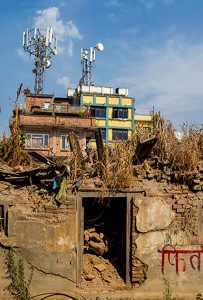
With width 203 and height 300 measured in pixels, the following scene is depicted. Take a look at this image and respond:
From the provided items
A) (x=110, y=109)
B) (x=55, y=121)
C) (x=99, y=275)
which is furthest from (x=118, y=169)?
(x=110, y=109)

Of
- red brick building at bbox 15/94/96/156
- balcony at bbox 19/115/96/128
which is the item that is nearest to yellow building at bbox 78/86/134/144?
red brick building at bbox 15/94/96/156

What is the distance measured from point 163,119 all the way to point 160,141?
0.59 metres

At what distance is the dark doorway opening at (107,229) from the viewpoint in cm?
778

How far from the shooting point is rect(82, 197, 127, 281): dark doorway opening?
778 cm

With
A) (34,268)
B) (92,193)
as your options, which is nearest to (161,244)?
(92,193)

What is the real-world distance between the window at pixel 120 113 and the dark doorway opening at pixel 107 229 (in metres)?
35.7

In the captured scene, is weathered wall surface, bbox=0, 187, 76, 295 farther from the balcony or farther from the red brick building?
the balcony

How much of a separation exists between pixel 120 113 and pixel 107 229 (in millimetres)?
36126

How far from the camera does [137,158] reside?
780cm

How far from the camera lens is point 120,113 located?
144ft

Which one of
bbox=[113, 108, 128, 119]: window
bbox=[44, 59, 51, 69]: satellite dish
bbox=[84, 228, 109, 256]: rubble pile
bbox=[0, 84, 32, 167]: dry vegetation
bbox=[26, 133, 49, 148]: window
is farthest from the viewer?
bbox=[113, 108, 128, 119]: window

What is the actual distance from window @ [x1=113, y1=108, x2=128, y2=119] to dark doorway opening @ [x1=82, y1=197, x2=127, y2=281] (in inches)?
1404

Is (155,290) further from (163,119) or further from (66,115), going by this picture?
(66,115)

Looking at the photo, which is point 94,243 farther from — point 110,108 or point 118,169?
point 110,108
